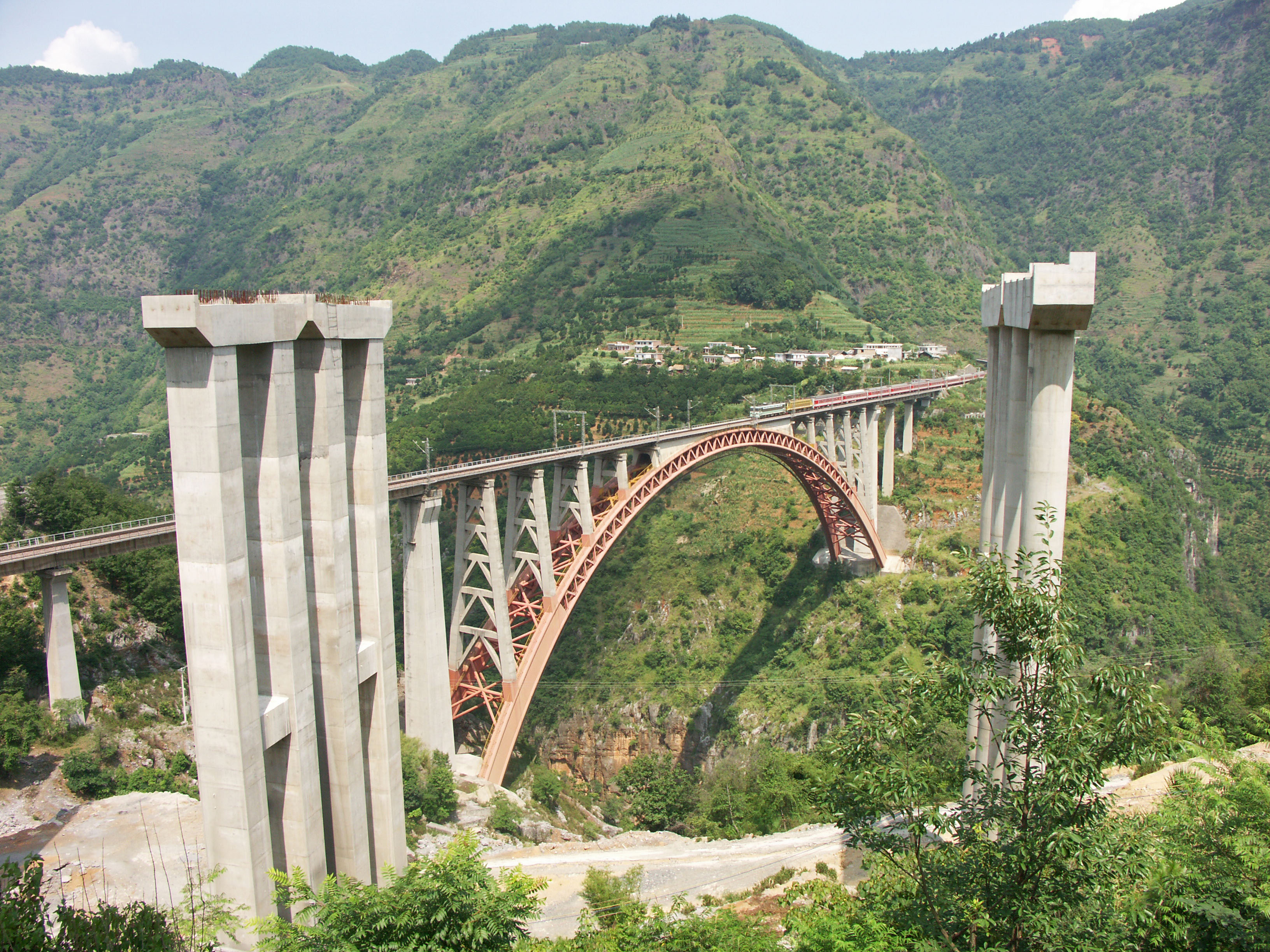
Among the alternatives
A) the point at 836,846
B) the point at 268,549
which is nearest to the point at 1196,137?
the point at 836,846

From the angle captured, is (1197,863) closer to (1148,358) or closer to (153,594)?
(153,594)

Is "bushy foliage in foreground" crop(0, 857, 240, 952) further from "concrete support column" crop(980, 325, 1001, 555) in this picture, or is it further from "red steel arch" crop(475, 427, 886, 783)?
"red steel arch" crop(475, 427, 886, 783)

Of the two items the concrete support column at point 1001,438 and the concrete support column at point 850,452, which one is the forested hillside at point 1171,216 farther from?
the concrete support column at point 1001,438

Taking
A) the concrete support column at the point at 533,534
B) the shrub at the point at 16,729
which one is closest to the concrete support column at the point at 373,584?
the shrub at the point at 16,729

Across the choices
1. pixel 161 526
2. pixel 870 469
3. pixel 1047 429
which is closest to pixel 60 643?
pixel 161 526

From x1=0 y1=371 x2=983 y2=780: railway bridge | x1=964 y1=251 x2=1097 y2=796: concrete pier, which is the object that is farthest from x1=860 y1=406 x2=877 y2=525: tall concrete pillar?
x1=964 y1=251 x2=1097 y2=796: concrete pier

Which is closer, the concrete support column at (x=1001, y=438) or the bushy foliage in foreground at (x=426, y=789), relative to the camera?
the concrete support column at (x=1001, y=438)
